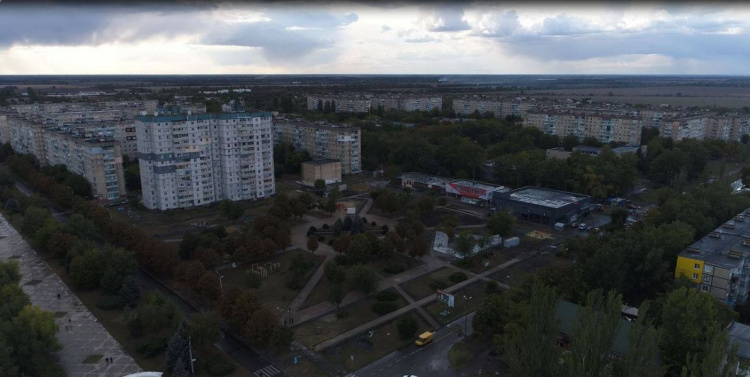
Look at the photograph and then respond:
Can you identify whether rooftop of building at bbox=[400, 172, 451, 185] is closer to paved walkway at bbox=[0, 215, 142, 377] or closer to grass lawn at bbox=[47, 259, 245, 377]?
grass lawn at bbox=[47, 259, 245, 377]

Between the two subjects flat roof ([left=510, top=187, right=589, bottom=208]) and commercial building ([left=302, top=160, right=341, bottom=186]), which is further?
commercial building ([left=302, top=160, right=341, bottom=186])

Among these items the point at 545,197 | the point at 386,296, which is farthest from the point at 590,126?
the point at 386,296

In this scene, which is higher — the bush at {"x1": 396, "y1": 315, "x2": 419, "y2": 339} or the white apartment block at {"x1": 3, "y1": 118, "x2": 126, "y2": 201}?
the white apartment block at {"x1": 3, "y1": 118, "x2": 126, "y2": 201}

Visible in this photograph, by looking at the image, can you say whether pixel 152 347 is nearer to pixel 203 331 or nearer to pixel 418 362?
pixel 203 331

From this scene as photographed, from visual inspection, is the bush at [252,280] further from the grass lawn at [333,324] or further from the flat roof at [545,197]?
the flat roof at [545,197]

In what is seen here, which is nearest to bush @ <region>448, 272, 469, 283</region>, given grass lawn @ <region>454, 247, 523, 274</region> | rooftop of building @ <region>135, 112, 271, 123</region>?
grass lawn @ <region>454, 247, 523, 274</region>

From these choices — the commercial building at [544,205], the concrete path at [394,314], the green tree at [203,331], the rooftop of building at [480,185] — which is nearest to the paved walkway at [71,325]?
the green tree at [203,331]

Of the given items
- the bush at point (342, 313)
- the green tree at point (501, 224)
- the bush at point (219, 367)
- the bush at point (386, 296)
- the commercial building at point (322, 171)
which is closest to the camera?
the bush at point (219, 367)
